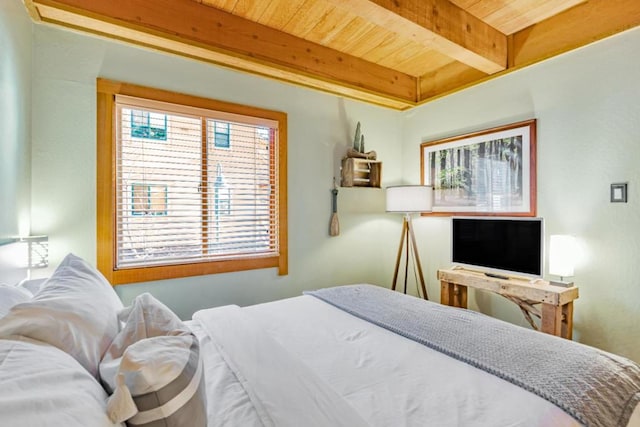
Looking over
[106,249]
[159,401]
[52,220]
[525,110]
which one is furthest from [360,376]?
[525,110]

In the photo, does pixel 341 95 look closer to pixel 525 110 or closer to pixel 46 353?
pixel 525 110

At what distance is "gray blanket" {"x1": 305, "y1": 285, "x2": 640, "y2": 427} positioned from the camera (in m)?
→ 1.02

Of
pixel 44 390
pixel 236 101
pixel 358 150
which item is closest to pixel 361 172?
pixel 358 150

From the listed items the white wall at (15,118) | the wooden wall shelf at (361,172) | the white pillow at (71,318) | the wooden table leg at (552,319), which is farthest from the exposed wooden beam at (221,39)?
the wooden table leg at (552,319)

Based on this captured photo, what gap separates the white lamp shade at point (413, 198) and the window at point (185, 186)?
109 cm

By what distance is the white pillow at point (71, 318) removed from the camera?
2.47 ft

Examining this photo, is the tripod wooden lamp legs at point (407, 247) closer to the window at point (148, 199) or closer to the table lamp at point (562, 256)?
the table lamp at point (562, 256)

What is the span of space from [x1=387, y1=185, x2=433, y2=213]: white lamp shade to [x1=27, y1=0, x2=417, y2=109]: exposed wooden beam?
988 millimetres

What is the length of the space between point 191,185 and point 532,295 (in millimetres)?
2592

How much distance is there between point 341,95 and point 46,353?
3028mm

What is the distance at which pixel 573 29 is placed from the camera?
2.31 meters

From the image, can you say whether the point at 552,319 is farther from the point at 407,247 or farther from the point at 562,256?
the point at 407,247

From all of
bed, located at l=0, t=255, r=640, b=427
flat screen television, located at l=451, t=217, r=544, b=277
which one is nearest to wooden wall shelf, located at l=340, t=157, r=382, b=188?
flat screen television, located at l=451, t=217, r=544, b=277

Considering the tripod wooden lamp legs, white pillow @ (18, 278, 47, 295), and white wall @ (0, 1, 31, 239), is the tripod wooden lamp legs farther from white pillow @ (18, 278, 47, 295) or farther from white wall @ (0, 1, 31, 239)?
white wall @ (0, 1, 31, 239)
